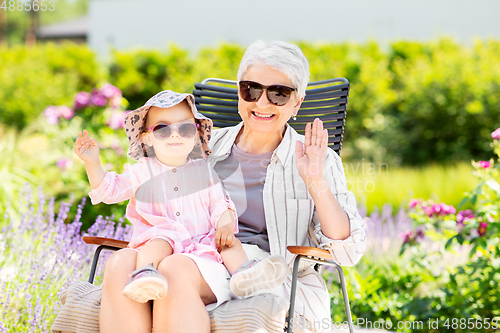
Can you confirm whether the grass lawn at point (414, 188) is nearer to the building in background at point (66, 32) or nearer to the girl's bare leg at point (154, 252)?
the girl's bare leg at point (154, 252)

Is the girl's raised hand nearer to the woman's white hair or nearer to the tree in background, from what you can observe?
the woman's white hair

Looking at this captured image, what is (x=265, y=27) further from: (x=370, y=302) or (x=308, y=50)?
(x=370, y=302)

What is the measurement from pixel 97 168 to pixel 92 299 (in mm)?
541

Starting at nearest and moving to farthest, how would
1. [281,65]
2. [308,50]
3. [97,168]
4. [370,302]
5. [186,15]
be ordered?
[97,168]
[281,65]
[370,302]
[308,50]
[186,15]

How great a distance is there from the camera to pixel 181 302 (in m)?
1.75

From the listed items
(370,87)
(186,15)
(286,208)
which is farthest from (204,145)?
(186,15)

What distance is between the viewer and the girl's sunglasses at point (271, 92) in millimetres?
2277

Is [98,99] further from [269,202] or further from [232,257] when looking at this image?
[232,257]

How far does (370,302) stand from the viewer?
3523 mm

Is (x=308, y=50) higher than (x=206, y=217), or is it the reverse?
(x=308, y=50)

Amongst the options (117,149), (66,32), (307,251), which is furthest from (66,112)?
(66,32)

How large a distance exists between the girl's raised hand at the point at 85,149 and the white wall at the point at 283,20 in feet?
35.3

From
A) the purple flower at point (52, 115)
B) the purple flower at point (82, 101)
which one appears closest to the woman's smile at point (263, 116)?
the purple flower at point (82, 101)

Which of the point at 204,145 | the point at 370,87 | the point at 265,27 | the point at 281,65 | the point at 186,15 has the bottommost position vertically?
the point at 204,145
